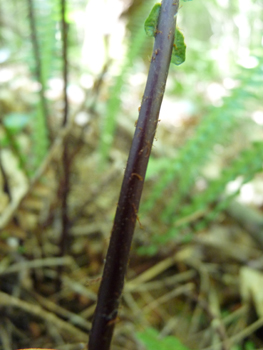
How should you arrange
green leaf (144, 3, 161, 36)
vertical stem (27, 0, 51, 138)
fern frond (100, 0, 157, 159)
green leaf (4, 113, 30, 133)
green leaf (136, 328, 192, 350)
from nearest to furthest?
green leaf (144, 3, 161, 36)
green leaf (136, 328, 192, 350)
vertical stem (27, 0, 51, 138)
green leaf (4, 113, 30, 133)
fern frond (100, 0, 157, 159)

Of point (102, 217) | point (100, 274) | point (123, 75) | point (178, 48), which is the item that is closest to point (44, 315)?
point (100, 274)

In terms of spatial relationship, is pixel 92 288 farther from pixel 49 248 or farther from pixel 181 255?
pixel 181 255

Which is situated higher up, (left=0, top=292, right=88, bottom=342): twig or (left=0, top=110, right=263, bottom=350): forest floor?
(left=0, top=110, right=263, bottom=350): forest floor

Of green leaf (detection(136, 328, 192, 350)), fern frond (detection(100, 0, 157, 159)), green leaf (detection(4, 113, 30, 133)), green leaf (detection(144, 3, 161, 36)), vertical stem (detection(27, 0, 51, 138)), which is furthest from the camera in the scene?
fern frond (detection(100, 0, 157, 159))

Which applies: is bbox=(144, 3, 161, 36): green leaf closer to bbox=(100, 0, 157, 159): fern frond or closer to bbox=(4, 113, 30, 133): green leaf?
bbox=(4, 113, 30, 133): green leaf

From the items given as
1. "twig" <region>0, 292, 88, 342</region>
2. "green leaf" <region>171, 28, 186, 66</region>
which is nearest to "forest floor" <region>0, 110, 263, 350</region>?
"twig" <region>0, 292, 88, 342</region>

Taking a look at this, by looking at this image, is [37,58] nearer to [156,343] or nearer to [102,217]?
[102,217]
